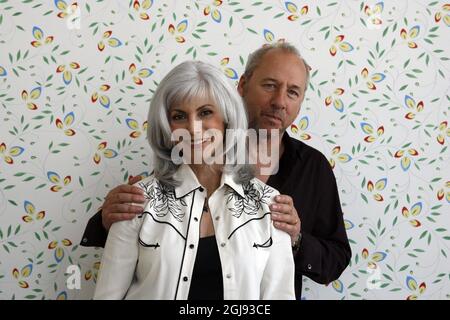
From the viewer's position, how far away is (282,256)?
149 cm

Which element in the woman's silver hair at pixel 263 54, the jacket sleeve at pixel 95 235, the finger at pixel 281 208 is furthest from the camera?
the woman's silver hair at pixel 263 54

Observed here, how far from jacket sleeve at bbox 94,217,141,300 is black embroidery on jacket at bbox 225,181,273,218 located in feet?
0.90

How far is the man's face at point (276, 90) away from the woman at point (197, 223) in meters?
0.37

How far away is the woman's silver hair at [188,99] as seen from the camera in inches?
58.6

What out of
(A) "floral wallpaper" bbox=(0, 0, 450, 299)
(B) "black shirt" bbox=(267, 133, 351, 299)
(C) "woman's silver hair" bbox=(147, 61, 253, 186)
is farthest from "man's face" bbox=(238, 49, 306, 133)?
(C) "woman's silver hair" bbox=(147, 61, 253, 186)

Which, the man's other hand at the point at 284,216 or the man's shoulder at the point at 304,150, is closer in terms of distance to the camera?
the man's other hand at the point at 284,216

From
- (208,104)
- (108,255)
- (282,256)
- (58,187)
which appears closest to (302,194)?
(282,256)

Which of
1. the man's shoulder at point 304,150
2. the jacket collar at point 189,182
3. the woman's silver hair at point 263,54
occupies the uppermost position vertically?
Answer: the woman's silver hair at point 263,54

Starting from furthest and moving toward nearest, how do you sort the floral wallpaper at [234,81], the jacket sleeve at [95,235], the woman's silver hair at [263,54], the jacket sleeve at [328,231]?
1. the floral wallpaper at [234,81]
2. the woman's silver hair at [263,54]
3. the jacket sleeve at [328,231]
4. the jacket sleeve at [95,235]

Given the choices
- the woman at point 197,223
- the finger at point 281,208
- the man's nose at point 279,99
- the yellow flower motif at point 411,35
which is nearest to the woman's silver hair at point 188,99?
the woman at point 197,223

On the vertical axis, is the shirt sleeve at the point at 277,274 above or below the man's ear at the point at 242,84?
below

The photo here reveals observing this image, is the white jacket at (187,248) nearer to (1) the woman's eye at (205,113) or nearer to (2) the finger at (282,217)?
(2) the finger at (282,217)

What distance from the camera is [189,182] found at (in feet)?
5.03

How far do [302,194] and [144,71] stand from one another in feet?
2.64
